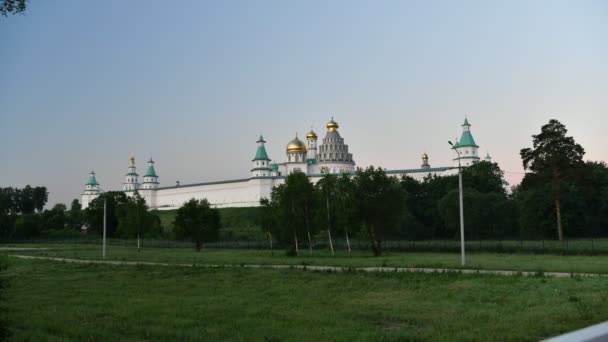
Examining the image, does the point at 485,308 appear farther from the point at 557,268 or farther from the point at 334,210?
the point at 334,210

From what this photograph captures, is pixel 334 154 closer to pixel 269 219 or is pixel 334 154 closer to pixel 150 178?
pixel 150 178

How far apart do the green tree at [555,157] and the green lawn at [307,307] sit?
121 feet

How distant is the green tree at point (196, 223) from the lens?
50.7 metres

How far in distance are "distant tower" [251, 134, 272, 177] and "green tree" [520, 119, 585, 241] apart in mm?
82878

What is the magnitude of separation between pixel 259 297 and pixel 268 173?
387ft

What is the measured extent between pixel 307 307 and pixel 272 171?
12252cm

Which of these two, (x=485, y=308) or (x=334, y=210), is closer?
(x=485, y=308)

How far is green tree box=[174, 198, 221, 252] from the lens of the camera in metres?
50.7

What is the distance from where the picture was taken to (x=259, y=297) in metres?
15.6

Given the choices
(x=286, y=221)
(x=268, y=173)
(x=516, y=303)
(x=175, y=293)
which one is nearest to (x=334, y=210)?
(x=286, y=221)

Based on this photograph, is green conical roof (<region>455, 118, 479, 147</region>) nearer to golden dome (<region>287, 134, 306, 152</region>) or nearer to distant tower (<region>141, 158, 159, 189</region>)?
golden dome (<region>287, 134, 306, 152</region>)

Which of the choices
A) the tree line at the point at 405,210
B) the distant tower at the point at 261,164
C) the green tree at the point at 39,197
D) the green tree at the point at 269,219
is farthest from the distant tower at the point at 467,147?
the green tree at the point at 39,197

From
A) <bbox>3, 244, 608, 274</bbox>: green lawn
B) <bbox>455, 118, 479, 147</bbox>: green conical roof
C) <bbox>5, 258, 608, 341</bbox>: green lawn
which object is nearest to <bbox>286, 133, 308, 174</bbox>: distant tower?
<bbox>455, 118, 479, 147</bbox>: green conical roof

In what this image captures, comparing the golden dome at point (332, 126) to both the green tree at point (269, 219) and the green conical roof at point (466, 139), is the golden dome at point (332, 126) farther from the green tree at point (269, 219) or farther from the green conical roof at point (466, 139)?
the green tree at point (269, 219)
